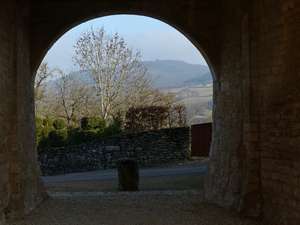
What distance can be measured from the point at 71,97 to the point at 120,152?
718cm

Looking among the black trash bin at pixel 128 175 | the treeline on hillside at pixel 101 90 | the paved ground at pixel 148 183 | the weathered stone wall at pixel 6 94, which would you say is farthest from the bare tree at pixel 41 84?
the weathered stone wall at pixel 6 94

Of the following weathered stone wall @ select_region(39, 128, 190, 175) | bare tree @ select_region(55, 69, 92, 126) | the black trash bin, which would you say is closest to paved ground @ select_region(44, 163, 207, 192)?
the black trash bin

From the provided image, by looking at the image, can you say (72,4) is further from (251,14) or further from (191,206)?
(191,206)

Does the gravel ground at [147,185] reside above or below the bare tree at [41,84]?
below

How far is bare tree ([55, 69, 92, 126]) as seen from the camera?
2279 cm

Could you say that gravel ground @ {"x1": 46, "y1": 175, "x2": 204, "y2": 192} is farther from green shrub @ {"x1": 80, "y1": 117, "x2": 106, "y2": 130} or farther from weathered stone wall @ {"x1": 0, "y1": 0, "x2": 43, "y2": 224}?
green shrub @ {"x1": 80, "y1": 117, "x2": 106, "y2": 130}

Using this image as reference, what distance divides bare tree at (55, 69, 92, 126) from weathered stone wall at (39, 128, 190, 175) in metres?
5.23

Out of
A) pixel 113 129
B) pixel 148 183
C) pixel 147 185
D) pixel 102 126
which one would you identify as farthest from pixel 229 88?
pixel 102 126

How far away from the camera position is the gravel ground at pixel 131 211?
700 cm

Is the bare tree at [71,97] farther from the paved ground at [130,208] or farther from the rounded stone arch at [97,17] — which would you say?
the rounded stone arch at [97,17]

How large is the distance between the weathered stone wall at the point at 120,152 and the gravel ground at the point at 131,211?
268 inches

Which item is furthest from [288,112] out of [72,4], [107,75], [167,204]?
[107,75]

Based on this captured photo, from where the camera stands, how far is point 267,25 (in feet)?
22.1

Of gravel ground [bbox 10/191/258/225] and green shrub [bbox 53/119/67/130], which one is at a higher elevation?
green shrub [bbox 53/119/67/130]
